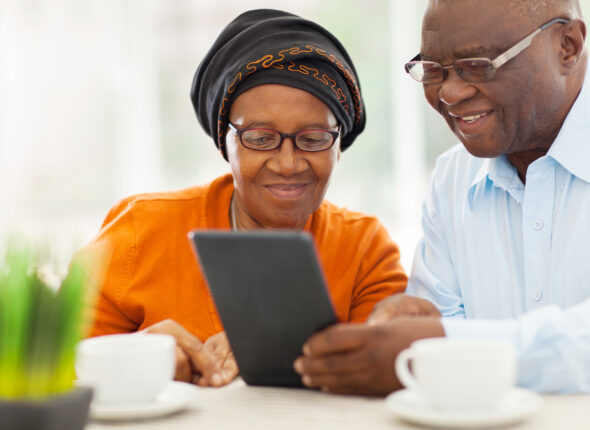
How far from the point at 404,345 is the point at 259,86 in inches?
36.8

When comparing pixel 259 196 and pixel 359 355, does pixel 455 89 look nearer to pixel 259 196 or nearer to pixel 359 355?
pixel 259 196

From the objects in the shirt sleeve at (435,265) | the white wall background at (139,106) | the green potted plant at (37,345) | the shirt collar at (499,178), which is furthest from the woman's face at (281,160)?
the white wall background at (139,106)

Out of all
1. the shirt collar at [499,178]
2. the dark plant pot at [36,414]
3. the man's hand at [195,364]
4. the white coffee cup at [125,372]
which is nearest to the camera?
the dark plant pot at [36,414]

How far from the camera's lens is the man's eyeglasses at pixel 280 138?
194 centimetres

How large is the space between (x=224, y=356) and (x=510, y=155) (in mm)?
896

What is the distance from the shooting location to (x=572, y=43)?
1727mm

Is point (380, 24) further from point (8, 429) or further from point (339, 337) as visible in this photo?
point (8, 429)

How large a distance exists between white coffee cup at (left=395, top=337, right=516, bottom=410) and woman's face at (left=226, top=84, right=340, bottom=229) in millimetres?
968

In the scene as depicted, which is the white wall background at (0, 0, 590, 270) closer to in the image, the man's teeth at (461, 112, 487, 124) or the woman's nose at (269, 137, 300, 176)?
the woman's nose at (269, 137, 300, 176)

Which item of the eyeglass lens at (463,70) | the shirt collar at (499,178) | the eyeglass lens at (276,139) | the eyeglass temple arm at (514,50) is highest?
the eyeglass temple arm at (514,50)

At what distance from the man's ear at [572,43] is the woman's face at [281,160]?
0.60m

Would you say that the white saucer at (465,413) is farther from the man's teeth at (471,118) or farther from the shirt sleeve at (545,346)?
the man's teeth at (471,118)

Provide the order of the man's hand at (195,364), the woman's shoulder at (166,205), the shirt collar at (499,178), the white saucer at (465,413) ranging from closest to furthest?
1. the white saucer at (465,413)
2. the man's hand at (195,364)
3. the shirt collar at (499,178)
4. the woman's shoulder at (166,205)

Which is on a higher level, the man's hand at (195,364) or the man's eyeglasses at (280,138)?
the man's eyeglasses at (280,138)
